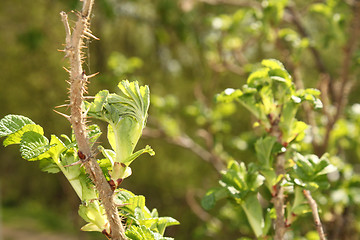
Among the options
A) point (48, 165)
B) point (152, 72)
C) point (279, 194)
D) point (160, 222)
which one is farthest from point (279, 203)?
point (152, 72)

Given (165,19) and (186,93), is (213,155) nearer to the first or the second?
(165,19)

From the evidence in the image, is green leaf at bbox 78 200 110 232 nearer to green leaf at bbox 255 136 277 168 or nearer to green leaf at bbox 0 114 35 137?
green leaf at bbox 0 114 35 137

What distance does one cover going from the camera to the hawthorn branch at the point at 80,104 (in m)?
0.39

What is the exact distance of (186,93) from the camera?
3875 millimetres

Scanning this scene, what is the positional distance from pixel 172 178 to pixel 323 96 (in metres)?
2.47

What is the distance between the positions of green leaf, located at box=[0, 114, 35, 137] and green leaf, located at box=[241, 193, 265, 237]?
1.09 feet

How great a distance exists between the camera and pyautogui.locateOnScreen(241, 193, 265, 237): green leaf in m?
0.63

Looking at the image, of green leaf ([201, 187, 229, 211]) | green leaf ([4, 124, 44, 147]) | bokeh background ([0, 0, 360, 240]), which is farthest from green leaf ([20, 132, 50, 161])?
bokeh background ([0, 0, 360, 240])

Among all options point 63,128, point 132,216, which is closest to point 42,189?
point 63,128

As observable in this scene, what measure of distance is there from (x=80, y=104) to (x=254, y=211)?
0.33 meters

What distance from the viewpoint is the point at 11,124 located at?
0.47 metres

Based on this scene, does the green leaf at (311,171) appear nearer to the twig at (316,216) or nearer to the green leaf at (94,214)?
the twig at (316,216)

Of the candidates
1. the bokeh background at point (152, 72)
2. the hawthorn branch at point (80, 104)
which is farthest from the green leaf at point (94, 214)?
the bokeh background at point (152, 72)

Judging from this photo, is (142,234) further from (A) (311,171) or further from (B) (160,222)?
(A) (311,171)
